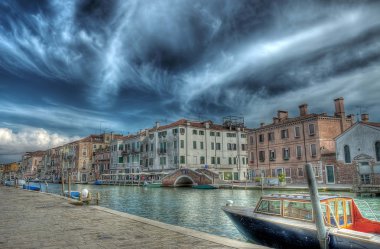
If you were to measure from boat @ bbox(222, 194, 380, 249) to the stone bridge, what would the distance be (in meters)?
38.5

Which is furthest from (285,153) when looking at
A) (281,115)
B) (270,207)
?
(270,207)

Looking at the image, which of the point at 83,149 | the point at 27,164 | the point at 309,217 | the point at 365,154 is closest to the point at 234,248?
the point at 309,217

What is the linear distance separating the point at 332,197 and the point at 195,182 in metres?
42.5

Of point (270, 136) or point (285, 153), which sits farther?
point (270, 136)

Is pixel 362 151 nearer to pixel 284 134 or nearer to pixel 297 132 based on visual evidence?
pixel 297 132

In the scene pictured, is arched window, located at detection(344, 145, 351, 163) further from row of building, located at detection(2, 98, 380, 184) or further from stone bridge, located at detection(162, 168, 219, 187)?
stone bridge, located at detection(162, 168, 219, 187)

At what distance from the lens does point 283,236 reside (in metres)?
9.53

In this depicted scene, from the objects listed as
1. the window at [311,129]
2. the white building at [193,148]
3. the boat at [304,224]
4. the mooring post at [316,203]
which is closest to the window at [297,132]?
the window at [311,129]

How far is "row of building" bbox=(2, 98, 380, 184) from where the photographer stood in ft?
111

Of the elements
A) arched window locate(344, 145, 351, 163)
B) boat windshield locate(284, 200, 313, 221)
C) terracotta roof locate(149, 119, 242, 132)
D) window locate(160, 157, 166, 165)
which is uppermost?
terracotta roof locate(149, 119, 242, 132)

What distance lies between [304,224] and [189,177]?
43.5 meters

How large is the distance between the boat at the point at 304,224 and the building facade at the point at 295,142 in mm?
29994

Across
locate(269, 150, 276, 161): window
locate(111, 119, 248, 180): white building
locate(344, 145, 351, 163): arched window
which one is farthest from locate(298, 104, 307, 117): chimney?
locate(111, 119, 248, 180): white building

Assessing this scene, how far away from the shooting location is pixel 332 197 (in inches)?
360
